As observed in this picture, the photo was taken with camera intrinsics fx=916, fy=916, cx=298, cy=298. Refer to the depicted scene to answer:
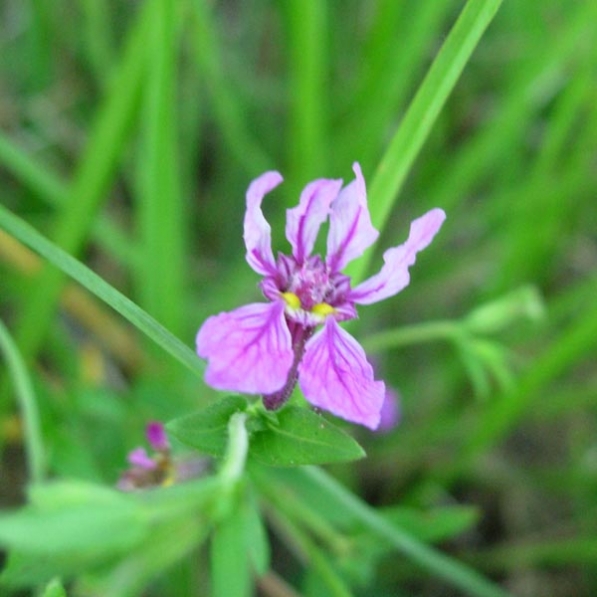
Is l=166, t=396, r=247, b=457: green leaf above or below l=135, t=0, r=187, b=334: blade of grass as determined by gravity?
below

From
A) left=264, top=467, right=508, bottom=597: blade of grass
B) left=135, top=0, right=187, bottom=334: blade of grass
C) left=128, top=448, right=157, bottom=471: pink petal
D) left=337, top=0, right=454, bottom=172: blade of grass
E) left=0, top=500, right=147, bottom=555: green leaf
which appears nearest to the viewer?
left=0, top=500, right=147, bottom=555: green leaf

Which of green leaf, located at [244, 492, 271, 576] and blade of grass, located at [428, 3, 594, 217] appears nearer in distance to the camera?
green leaf, located at [244, 492, 271, 576]

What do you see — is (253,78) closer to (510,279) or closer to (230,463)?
(510,279)

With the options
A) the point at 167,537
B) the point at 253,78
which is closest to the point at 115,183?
the point at 253,78

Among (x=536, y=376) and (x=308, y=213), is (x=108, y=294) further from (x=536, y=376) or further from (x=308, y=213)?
(x=536, y=376)

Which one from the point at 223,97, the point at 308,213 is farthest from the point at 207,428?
the point at 223,97

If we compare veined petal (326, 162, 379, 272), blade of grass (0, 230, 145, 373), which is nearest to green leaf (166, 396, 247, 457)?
veined petal (326, 162, 379, 272)

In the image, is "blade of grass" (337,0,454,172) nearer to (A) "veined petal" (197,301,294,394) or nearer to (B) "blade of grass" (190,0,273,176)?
(B) "blade of grass" (190,0,273,176)
